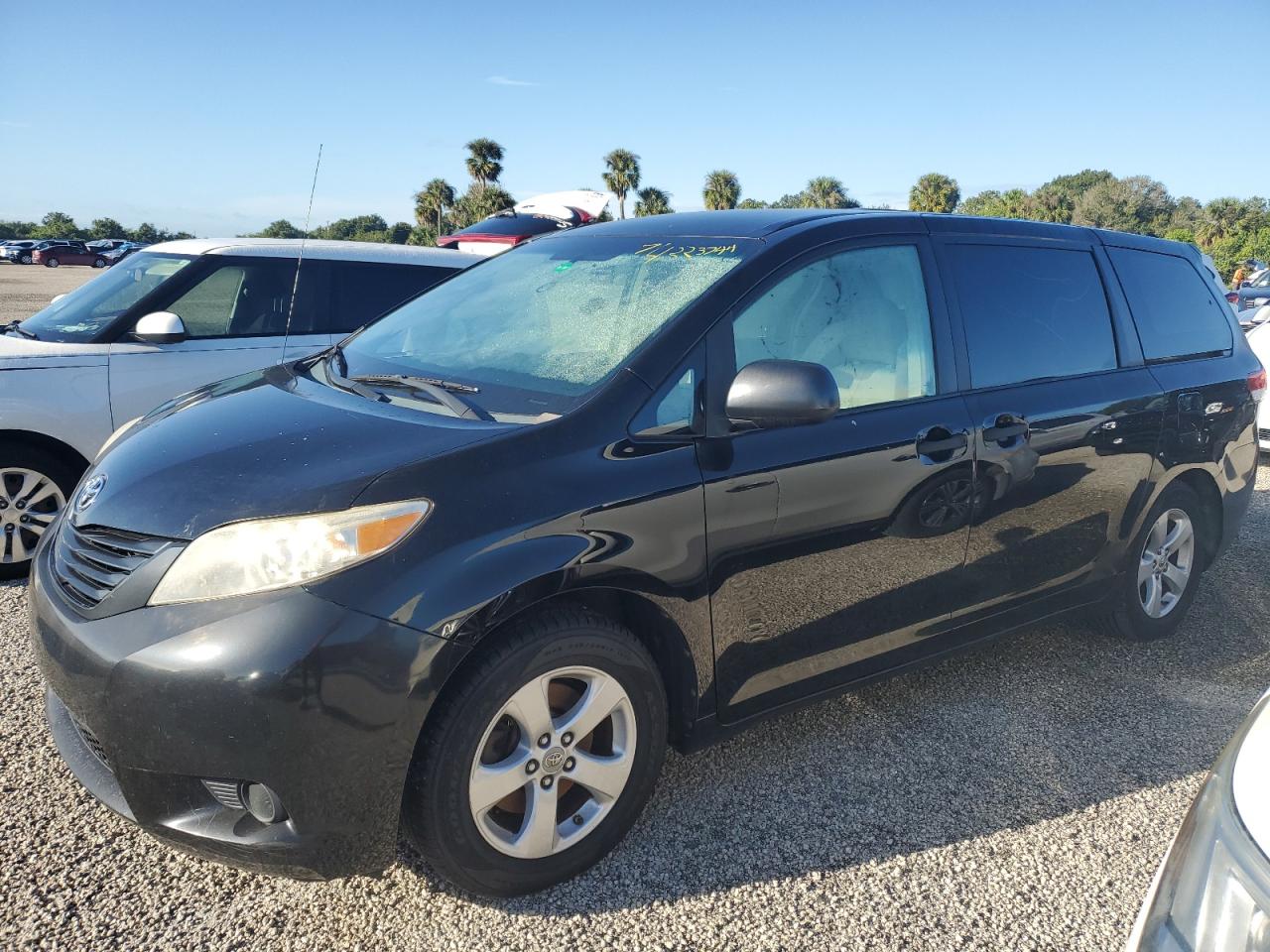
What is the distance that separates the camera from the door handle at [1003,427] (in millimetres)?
3121

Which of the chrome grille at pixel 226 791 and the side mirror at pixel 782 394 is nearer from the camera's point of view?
the chrome grille at pixel 226 791

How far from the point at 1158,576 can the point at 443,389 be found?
3255 mm

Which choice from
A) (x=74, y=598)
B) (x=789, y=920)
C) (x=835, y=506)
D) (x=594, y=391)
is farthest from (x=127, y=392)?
(x=789, y=920)

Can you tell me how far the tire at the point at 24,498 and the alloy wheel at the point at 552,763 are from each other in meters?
3.29

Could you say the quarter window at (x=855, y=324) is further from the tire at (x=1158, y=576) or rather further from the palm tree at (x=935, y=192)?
the palm tree at (x=935, y=192)

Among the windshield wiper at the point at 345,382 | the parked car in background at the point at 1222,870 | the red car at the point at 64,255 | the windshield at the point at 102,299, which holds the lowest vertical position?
the parked car in background at the point at 1222,870

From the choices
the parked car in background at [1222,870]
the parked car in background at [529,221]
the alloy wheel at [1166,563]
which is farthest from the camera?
the parked car in background at [529,221]

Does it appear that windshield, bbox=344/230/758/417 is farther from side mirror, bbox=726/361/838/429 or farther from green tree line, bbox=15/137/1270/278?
green tree line, bbox=15/137/1270/278

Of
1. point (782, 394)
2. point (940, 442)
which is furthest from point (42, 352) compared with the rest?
point (940, 442)

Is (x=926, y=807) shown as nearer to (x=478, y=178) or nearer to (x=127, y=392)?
(x=127, y=392)

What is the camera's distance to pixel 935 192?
59906mm

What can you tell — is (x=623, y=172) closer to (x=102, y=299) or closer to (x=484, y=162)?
(x=484, y=162)

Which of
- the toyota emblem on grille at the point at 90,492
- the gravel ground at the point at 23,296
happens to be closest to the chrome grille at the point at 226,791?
the toyota emblem on grille at the point at 90,492

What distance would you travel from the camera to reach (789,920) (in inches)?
92.2
